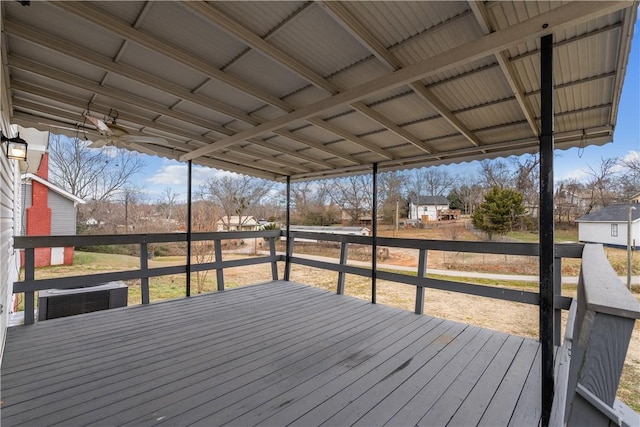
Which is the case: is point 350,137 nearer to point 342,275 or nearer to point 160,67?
point 160,67

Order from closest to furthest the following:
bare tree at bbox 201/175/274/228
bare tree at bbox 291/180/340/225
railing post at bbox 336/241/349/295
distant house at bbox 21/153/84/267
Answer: railing post at bbox 336/241/349/295 → distant house at bbox 21/153/84/267 → bare tree at bbox 201/175/274/228 → bare tree at bbox 291/180/340/225

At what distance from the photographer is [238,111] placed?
11.1 ft

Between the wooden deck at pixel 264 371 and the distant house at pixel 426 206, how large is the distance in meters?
7.74

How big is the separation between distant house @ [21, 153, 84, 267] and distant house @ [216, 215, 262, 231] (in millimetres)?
4556

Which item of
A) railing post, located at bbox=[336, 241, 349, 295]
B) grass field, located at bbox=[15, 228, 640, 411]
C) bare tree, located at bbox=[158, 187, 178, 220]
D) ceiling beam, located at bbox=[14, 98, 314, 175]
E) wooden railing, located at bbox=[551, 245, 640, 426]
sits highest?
ceiling beam, located at bbox=[14, 98, 314, 175]

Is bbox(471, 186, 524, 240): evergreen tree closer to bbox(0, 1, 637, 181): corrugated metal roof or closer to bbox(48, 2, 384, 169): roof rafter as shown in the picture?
bbox(0, 1, 637, 181): corrugated metal roof

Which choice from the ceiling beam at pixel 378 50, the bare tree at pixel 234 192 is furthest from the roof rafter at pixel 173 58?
the bare tree at pixel 234 192

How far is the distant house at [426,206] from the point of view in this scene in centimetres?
1096

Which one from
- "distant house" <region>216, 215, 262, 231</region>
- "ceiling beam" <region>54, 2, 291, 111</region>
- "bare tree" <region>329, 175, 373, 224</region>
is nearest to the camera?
"ceiling beam" <region>54, 2, 291, 111</region>

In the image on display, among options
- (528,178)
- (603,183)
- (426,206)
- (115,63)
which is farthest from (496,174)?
(115,63)

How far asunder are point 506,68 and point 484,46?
0.44 m

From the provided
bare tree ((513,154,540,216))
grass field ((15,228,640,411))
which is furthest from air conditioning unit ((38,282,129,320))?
bare tree ((513,154,540,216))

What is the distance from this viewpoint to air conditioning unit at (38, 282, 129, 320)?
149 inches

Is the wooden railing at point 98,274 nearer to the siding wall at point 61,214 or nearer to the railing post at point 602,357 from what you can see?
the railing post at point 602,357
